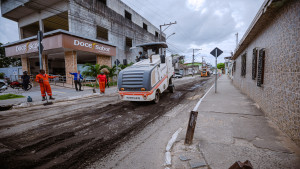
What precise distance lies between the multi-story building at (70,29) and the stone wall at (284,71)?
829cm

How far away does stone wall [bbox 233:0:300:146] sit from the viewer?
3.00 metres

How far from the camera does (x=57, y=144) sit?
3.09m

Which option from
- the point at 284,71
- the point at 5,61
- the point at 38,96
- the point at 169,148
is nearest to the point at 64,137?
the point at 169,148

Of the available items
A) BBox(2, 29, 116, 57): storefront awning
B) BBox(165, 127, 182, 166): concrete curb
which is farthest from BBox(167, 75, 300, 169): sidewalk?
BBox(2, 29, 116, 57): storefront awning

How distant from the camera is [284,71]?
11.7 feet

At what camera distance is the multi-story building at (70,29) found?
14094 mm

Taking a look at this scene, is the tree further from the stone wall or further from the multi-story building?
the stone wall

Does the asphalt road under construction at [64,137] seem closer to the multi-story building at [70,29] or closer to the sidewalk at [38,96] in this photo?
the sidewalk at [38,96]

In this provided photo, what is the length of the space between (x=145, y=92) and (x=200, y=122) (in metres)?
2.66

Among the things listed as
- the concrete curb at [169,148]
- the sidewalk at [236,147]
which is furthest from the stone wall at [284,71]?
the concrete curb at [169,148]

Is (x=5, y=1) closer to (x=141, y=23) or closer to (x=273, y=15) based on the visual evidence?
(x=141, y=23)

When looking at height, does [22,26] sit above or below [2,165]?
above

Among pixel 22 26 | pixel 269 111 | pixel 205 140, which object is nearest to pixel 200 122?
pixel 205 140

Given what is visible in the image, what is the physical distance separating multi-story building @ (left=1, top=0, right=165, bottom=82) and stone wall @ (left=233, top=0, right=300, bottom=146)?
8288 millimetres
